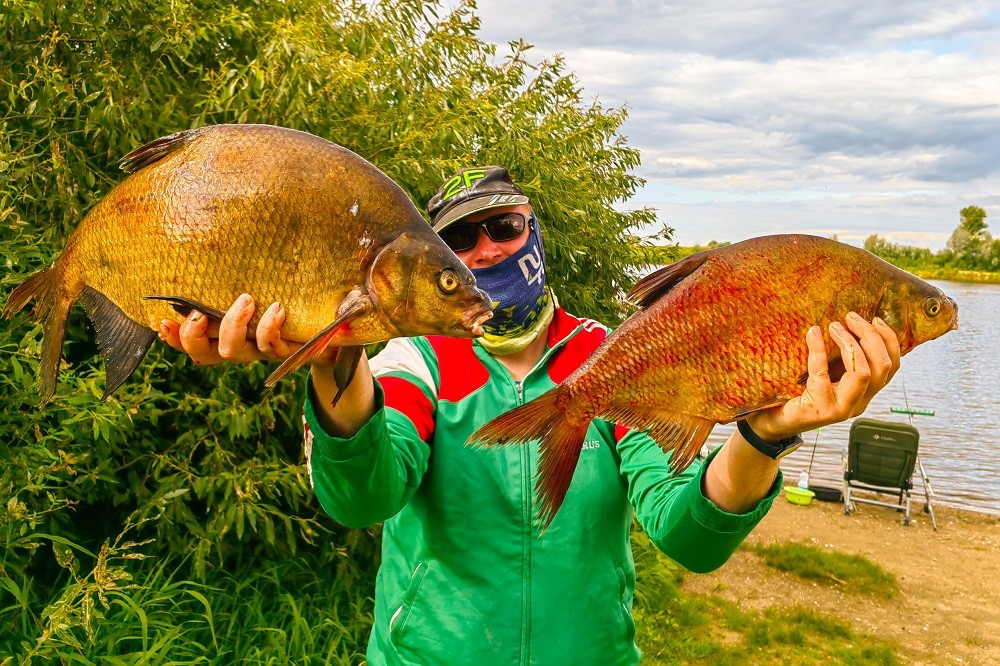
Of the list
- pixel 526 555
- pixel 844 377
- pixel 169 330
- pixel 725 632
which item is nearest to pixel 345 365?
pixel 169 330

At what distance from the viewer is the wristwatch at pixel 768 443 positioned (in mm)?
1626

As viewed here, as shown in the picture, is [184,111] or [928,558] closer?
[184,111]

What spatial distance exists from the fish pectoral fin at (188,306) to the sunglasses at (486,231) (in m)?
1.02

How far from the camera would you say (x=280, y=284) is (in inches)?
56.0

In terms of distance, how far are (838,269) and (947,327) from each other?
0.29 metres

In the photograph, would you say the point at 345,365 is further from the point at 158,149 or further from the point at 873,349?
the point at 873,349

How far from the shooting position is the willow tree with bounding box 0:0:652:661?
2916 millimetres

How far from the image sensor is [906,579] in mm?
7559

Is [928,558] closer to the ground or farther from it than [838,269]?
closer to the ground

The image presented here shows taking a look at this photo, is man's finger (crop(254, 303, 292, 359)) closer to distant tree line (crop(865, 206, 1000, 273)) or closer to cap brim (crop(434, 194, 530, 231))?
cap brim (crop(434, 194, 530, 231))

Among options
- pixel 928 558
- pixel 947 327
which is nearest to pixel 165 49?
pixel 947 327

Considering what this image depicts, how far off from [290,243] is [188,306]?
24cm

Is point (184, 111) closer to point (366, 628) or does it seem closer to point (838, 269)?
point (366, 628)

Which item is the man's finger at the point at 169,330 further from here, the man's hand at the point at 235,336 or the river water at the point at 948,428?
the river water at the point at 948,428
